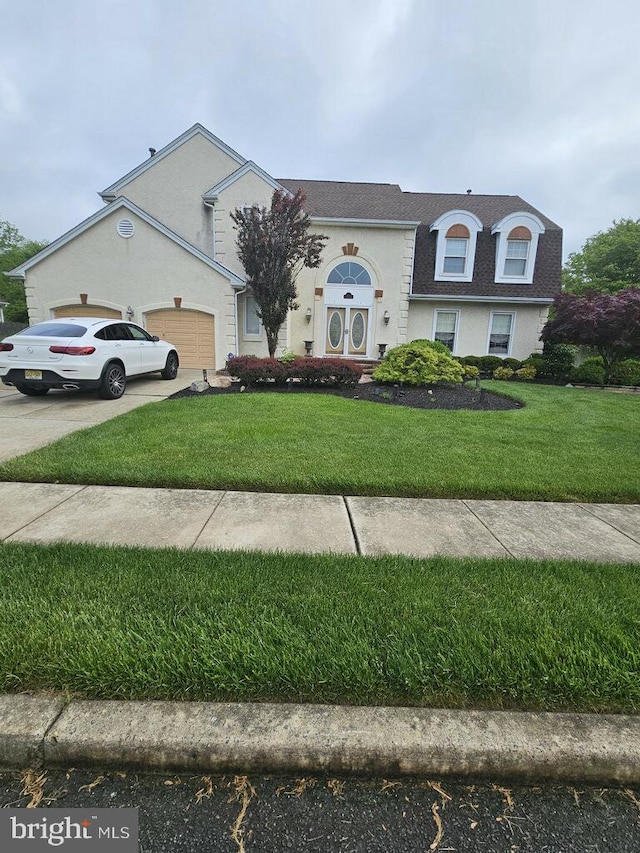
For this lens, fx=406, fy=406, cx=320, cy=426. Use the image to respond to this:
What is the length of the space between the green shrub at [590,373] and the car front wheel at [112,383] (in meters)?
14.0

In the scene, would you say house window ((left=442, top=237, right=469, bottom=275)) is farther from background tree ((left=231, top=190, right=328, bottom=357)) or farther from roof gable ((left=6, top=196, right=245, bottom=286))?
roof gable ((left=6, top=196, right=245, bottom=286))

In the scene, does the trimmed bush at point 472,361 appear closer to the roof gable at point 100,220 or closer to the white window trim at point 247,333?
the white window trim at point 247,333

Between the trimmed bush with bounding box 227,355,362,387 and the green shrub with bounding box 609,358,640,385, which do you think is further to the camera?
the green shrub with bounding box 609,358,640,385

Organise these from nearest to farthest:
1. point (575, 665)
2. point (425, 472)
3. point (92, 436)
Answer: point (575, 665) < point (425, 472) < point (92, 436)

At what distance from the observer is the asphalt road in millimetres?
1336

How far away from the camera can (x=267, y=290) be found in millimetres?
12391

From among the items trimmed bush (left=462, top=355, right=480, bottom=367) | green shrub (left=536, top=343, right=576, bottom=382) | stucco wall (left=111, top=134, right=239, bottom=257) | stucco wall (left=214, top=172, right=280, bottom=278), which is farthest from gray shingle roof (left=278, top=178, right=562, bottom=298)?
stucco wall (left=111, top=134, right=239, bottom=257)

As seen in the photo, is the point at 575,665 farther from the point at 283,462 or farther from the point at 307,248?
the point at 307,248

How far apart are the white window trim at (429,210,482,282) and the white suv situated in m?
12.5

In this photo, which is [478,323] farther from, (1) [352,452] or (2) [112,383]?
(2) [112,383]

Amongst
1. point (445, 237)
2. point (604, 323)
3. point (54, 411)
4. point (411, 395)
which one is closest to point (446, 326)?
point (445, 237)

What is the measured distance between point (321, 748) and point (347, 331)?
1524 centimetres

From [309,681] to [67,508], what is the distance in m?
2.90

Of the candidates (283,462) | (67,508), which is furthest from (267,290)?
(67,508)
